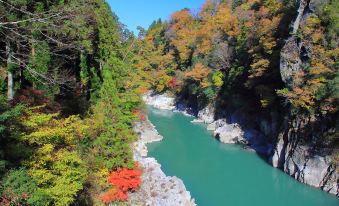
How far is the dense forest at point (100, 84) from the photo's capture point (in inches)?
379

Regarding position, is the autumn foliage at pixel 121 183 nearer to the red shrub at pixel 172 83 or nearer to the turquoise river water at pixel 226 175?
the turquoise river water at pixel 226 175

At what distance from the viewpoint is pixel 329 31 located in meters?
25.8

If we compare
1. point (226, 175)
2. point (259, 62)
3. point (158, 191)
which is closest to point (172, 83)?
point (259, 62)

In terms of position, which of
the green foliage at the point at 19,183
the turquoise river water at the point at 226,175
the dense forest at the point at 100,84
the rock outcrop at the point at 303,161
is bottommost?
the turquoise river water at the point at 226,175

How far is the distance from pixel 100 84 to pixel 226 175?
12434 millimetres

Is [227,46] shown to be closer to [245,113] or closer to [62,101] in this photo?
[245,113]

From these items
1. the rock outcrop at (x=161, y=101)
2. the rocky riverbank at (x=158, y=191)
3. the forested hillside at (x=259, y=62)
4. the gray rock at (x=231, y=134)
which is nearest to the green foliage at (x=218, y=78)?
the forested hillside at (x=259, y=62)

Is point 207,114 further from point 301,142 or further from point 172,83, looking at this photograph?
point 301,142

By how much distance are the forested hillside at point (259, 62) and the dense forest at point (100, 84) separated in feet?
0.39

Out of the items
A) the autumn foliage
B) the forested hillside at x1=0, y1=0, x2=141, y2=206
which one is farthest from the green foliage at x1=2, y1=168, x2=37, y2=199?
the autumn foliage

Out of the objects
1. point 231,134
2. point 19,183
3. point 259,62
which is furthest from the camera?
point 231,134

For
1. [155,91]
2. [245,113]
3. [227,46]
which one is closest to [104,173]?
[245,113]

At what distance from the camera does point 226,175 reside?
26.1m

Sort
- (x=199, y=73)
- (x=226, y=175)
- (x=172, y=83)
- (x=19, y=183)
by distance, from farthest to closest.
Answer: (x=172, y=83) → (x=199, y=73) → (x=226, y=175) → (x=19, y=183)
